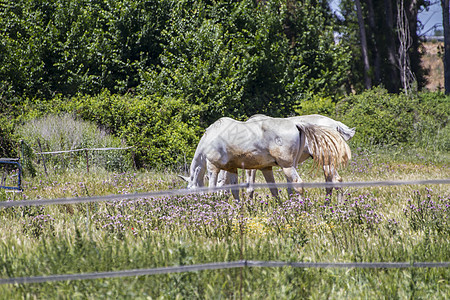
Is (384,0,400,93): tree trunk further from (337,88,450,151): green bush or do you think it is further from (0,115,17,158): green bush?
(0,115,17,158): green bush

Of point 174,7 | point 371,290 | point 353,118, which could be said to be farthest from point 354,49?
point 371,290

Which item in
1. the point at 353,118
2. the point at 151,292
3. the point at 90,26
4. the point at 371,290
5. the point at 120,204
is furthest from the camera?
the point at 353,118

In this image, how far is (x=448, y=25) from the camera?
104 ft

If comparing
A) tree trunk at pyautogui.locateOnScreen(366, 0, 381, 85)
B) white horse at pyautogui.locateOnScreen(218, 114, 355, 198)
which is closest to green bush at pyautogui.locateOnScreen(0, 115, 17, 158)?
white horse at pyautogui.locateOnScreen(218, 114, 355, 198)

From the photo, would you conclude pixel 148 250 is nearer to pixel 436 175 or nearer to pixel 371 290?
pixel 371 290

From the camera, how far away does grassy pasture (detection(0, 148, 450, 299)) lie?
182 inches

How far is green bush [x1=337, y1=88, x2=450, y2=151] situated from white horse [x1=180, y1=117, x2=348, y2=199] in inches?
466

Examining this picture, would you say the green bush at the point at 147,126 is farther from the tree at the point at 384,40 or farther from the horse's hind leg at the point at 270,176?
the tree at the point at 384,40

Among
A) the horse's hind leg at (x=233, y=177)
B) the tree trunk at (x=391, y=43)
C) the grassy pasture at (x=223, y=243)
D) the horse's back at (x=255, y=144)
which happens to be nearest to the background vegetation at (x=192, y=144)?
the grassy pasture at (x=223, y=243)

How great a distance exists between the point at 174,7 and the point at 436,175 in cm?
1306

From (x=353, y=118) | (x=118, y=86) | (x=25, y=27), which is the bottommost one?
(x=353, y=118)

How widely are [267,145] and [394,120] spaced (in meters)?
14.6

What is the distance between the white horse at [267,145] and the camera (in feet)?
29.2

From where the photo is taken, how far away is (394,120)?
72.6ft
